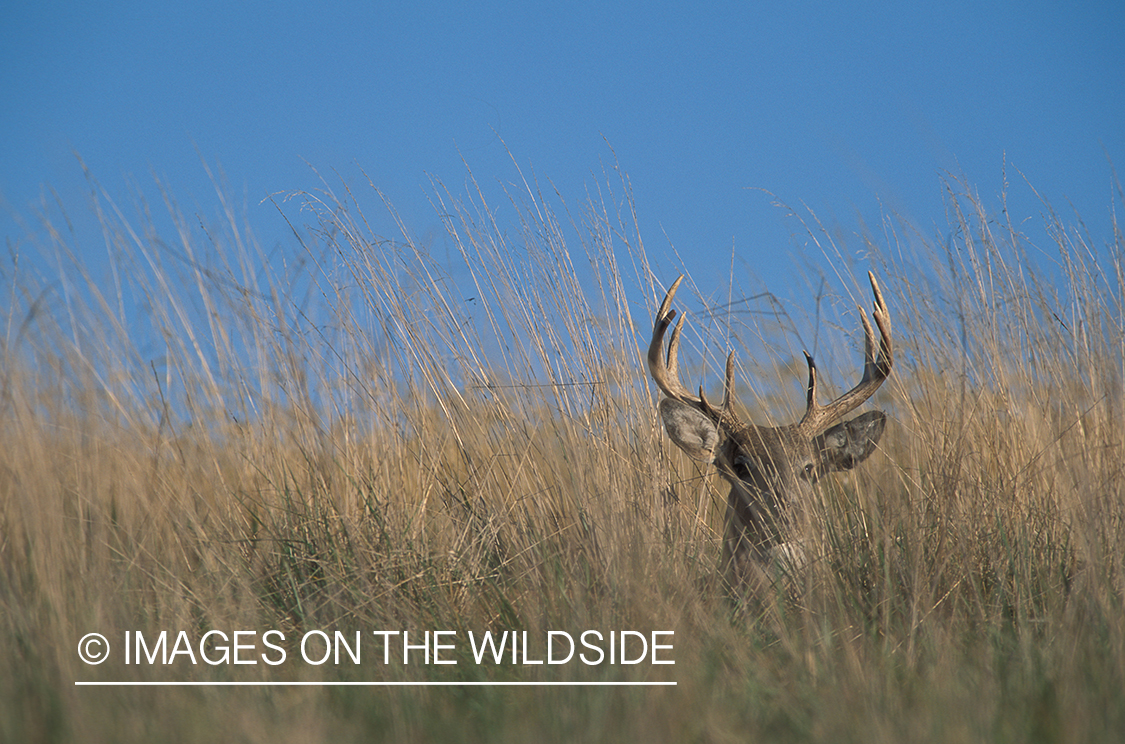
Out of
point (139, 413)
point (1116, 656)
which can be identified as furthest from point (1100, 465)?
point (139, 413)

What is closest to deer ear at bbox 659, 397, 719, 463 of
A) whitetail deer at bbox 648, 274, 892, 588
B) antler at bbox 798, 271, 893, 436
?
whitetail deer at bbox 648, 274, 892, 588

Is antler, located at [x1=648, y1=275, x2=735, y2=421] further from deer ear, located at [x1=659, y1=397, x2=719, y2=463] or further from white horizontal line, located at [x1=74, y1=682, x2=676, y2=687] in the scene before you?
white horizontal line, located at [x1=74, y1=682, x2=676, y2=687]

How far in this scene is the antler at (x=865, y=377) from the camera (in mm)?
3656

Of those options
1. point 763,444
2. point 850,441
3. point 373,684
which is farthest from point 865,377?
point 373,684

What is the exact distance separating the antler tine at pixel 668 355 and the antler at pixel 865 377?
515 millimetres

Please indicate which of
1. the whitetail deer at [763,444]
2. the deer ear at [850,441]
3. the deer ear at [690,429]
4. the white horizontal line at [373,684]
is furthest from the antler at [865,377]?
the white horizontal line at [373,684]

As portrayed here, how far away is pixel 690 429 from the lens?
3623 millimetres

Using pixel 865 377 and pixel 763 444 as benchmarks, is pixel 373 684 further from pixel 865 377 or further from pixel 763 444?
pixel 865 377

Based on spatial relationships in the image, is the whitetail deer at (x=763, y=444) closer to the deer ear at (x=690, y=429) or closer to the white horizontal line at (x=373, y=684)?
the deer ear at (x=690, y=429)

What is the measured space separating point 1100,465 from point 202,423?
336cm

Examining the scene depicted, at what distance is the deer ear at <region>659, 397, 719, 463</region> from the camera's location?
3551 millimetres

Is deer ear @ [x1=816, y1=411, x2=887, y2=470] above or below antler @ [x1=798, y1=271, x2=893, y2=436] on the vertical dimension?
below

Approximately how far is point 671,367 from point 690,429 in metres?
0.43

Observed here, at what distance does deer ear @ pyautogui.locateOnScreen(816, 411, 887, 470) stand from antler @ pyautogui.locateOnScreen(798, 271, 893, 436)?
116mm
